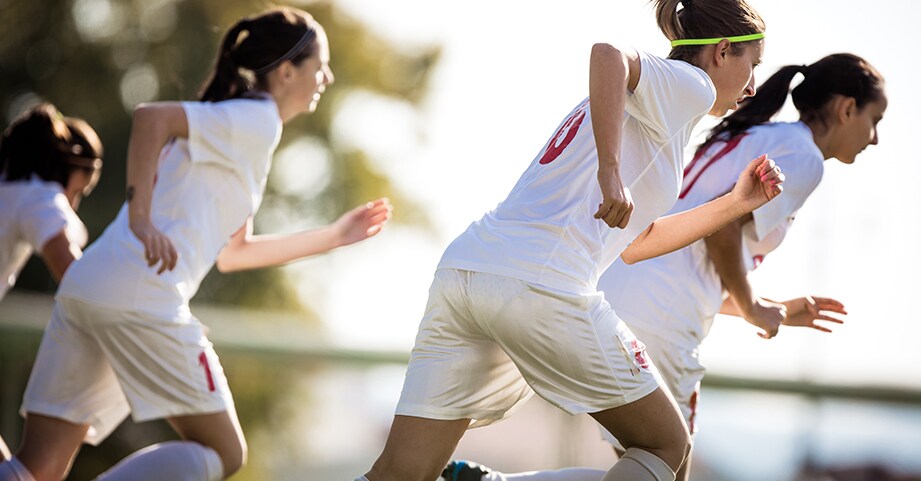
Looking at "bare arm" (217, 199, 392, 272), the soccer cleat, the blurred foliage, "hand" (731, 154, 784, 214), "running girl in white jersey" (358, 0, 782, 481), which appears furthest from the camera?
the blurred foliage

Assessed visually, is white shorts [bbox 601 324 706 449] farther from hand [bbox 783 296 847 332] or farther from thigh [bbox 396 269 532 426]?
thigh [bbox 396 269 532 426]

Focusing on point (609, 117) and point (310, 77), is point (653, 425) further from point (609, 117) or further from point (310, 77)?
point (310, 77)

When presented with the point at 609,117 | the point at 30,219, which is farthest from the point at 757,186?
the point at 30,219

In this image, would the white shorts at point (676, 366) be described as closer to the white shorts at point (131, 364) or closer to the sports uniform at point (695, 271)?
the sports uniform at point (695, 271)

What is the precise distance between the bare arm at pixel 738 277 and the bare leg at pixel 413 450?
1242 millimetres

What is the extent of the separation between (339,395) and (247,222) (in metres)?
3.94

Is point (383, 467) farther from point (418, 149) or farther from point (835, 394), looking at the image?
point (418, 149)

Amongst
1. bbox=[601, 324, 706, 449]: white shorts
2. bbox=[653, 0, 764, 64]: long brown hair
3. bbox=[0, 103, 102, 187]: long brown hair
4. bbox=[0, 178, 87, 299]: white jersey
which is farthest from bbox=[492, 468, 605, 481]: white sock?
bbox=[0, 103, 102, 187]: long brown hair

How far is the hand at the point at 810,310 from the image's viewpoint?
4.70 m

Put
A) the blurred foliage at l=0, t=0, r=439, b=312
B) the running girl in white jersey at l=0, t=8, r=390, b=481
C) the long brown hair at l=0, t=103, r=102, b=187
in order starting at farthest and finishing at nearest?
1. the blurred foliage at l=0, t=0, r=439, b=312
2. the long brown hair at l=0, t=103, r=102, b=187
3. the running girl in white jersey at l=0, t=8, r=390, b=481

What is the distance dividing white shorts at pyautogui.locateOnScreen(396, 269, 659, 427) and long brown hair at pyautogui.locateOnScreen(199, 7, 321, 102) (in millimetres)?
1528

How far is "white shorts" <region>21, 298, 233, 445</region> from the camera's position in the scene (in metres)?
4.38

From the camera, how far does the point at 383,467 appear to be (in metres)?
3.59

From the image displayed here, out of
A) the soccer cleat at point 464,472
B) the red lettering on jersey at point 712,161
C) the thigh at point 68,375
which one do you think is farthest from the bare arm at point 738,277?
the thigh at point 68,375
